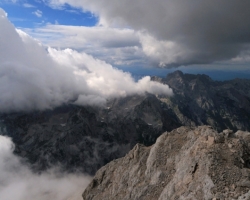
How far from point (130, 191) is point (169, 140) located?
111 feet

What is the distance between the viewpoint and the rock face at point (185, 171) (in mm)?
82062

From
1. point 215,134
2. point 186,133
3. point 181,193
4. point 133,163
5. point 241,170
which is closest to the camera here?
point 241,170

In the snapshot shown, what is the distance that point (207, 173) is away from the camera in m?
86.9

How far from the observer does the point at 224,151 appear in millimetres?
94750

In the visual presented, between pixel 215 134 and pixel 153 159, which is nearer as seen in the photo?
pixel 215 134

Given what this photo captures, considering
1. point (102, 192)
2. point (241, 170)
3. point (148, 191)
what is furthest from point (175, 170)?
point (102, 192)

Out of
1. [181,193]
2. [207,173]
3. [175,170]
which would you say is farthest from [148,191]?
[207,173]

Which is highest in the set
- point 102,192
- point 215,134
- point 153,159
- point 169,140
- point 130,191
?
point 215,134

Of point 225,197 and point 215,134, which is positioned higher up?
point 215,134

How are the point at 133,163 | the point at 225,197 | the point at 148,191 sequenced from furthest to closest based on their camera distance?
the point at 133,163 → the point at 148,191 → the point at 225,197

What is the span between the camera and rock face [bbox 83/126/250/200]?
82.1 metres

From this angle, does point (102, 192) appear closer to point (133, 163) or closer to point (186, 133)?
point (133, 163)

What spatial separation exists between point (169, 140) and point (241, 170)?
52687 mm

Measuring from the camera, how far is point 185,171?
99375mm
